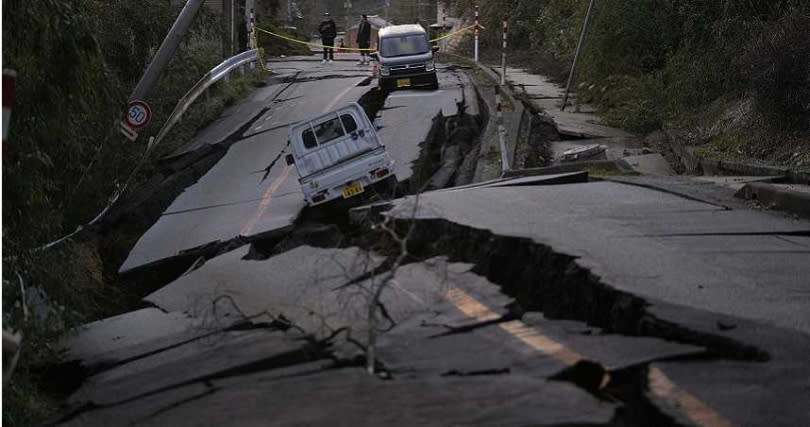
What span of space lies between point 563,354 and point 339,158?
1020 centimetres

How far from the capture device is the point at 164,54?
68.5 ft

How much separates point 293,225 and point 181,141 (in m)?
8.42

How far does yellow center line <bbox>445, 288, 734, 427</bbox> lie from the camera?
6484 millimetres

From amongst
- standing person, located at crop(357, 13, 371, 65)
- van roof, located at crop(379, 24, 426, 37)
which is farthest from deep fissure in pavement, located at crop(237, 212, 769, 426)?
standing person, located at crop(357, 13, 371, 65)

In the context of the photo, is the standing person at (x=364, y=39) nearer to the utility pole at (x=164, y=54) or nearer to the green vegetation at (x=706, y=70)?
the green vegetation at (x=706, y=70)

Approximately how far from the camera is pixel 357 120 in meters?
17.9

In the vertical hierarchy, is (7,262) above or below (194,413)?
above

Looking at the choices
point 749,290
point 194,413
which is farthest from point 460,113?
point 194,413

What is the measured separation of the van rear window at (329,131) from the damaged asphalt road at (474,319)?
1.48 meters

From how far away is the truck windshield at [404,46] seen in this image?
3212 cm

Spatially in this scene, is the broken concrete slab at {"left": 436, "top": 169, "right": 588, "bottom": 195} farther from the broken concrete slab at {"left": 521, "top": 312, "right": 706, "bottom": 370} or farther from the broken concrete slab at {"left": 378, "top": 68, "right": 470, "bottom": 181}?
the broken concrete slab at {"left": 521, "top": 312, "right": 706, "bottom": 370}

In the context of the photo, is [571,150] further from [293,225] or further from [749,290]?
[749,290]

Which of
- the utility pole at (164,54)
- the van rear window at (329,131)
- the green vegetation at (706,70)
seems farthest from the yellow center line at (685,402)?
the utility pole at (164,54)

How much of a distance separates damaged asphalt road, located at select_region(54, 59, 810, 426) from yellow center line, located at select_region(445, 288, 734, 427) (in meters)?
0.02
